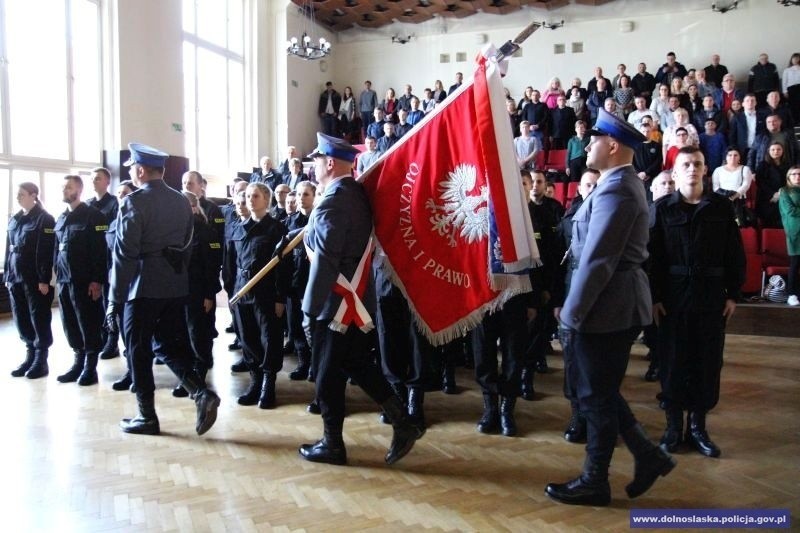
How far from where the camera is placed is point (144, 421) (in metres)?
3.42

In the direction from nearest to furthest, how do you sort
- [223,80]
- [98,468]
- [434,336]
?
Answer: [98,468] → [434,336] → [223,80]

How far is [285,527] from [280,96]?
13428mm

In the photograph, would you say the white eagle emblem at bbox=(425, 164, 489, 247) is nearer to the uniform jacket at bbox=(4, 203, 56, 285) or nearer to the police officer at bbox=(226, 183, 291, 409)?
the police officer at bbox=(226, 183, 291, 409)

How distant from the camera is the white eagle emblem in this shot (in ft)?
9.94

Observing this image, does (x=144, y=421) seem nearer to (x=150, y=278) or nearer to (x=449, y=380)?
(x=150, y=278)

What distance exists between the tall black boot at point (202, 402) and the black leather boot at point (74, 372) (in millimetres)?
1543

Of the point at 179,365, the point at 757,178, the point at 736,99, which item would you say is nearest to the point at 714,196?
the point at 179,365

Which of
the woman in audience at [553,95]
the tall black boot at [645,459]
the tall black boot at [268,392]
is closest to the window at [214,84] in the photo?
the woman in audience at [553,95]

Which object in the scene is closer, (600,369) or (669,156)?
(600,369)

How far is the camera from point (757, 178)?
26.6 feet

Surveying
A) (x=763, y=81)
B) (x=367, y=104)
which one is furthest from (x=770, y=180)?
(x=367, y=104)

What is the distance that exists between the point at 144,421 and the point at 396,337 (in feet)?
5.05

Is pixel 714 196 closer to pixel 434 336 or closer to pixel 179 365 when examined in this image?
pixel 434 336

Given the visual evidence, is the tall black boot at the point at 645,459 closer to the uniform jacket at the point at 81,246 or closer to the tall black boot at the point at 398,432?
the tall black boot at the point at 398,432
